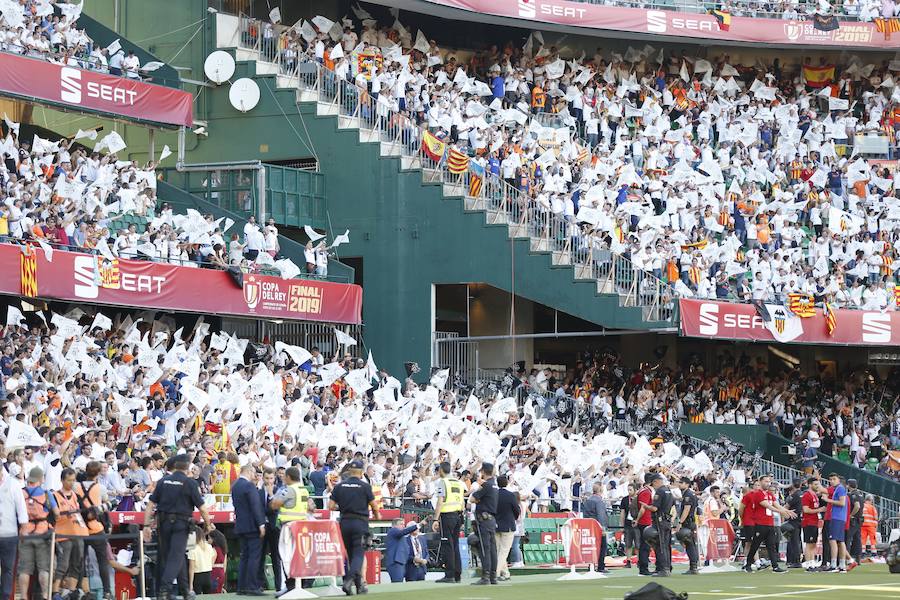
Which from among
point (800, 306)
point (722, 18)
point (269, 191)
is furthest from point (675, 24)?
point (269, 191)

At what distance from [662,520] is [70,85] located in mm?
15871

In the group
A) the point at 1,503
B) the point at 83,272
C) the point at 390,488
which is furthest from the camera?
the point at 83,272

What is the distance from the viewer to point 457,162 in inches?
1428

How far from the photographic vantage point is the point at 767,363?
1667 inches

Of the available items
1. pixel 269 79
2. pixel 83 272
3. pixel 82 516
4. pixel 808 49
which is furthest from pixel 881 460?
pixel 82 516

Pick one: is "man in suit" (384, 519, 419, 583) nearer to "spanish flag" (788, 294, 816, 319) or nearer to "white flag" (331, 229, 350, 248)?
"white flag" (331, 229, 350, 248)

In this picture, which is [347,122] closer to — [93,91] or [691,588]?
[93,91]

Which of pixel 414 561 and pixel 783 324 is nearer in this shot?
pixel 414 561

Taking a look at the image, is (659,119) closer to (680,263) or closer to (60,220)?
(680,263)

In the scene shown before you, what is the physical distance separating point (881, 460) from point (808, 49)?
14208 mm

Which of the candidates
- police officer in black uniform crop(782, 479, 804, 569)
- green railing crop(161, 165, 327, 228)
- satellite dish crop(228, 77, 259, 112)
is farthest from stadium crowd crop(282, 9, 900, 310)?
police officer in black uniform crop(782, 479, 804, 569)

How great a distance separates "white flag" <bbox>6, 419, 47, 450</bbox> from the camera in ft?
67.4

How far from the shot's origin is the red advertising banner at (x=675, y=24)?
40.9 metres

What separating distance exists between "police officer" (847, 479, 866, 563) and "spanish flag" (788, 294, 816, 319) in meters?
11.8
